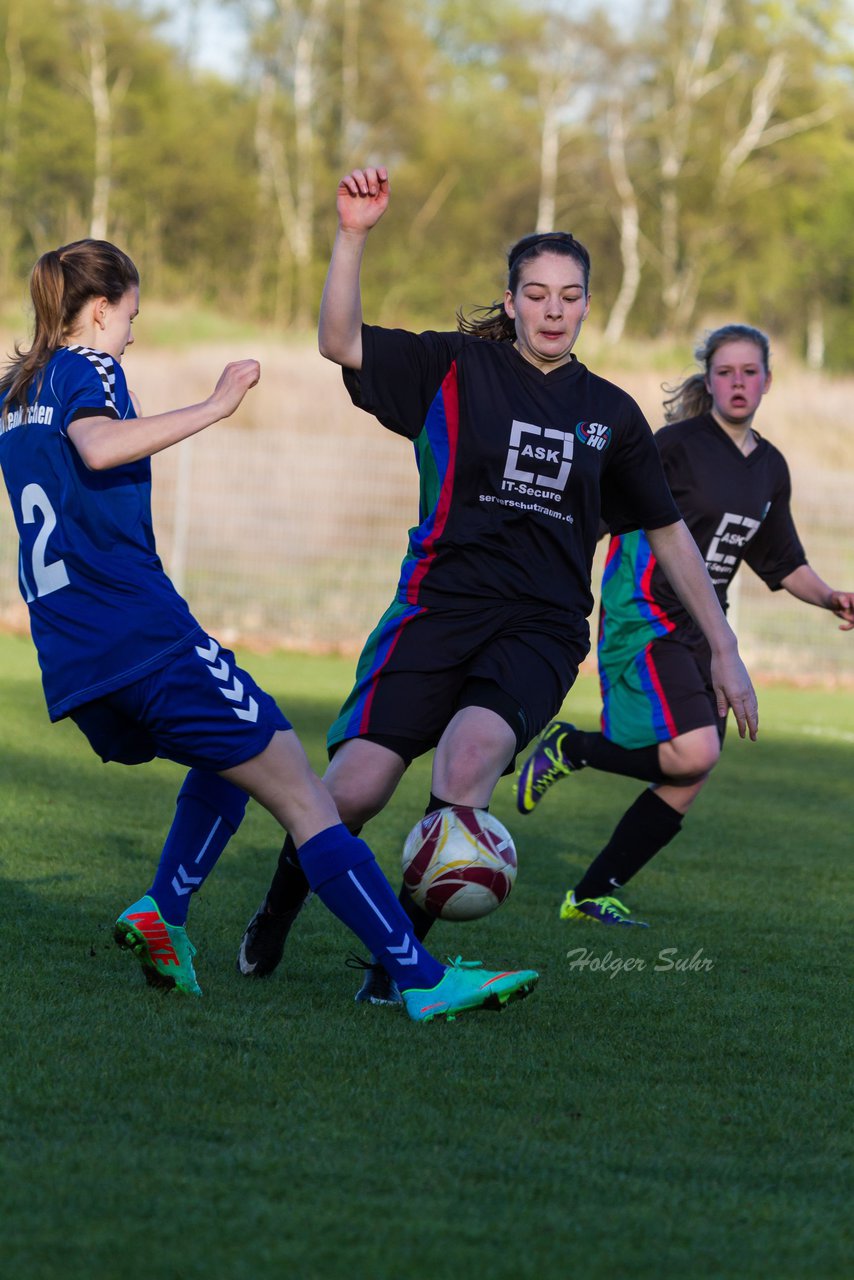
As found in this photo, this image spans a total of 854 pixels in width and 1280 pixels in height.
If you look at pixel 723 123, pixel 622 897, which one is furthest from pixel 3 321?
pixel 622 897

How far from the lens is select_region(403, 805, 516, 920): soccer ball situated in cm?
404

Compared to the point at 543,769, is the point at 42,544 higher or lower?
higher

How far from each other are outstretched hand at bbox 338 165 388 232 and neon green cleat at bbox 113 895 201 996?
1.81 m

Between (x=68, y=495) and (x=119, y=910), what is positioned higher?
(x=68, y=495)

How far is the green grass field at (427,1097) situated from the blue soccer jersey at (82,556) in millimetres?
852

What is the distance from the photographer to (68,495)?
12.8 feet

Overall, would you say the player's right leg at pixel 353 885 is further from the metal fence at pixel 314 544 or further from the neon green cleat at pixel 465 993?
the metal fence at pixel 314 544

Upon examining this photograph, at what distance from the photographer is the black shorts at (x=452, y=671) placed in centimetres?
427

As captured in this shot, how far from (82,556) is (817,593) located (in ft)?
11.1

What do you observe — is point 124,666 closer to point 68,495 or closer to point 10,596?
point 68,495

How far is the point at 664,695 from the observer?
236 inches

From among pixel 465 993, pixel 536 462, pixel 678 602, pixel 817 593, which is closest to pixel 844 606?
pixel 817 593

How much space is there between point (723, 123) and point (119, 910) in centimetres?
3741

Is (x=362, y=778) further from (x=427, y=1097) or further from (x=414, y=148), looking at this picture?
(x=414, y=148)
